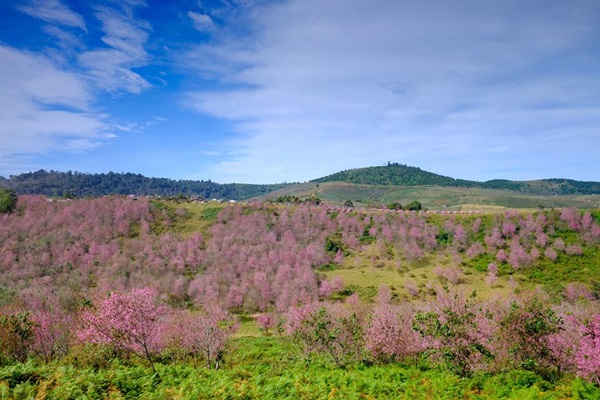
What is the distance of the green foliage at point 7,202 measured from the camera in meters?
131

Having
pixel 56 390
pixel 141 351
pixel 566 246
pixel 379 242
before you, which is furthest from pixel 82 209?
pixel 566 246

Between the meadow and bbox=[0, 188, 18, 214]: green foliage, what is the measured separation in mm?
3216

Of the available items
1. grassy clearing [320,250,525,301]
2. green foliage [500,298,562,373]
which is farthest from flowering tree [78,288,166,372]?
grassy clearing [320,250,525,301]

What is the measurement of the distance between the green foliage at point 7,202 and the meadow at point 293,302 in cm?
322

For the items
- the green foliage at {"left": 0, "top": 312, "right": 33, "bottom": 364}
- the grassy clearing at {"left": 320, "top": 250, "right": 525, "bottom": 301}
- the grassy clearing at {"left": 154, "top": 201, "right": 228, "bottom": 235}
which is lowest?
the grassy clearing at {"left": 320, "top": 250, "right": 525, "bottom": 301}

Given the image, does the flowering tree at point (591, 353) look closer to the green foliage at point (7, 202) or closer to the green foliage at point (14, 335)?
the green foliage at point (14, 335)

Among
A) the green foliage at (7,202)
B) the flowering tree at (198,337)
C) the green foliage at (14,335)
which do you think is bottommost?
the flowering tree at (198,337)

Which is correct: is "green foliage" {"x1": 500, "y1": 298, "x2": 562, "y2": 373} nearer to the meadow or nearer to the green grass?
the meadow

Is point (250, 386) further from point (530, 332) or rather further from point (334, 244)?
point (334, 244)

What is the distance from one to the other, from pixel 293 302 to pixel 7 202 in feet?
405

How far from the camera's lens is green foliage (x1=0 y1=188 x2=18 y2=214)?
13107cm

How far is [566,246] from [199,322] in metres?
103

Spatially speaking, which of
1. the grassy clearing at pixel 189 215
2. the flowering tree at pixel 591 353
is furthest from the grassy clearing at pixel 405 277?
the flowering tree at pixel 591 353

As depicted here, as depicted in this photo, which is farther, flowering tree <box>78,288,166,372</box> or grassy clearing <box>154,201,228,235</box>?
grassy clearing <box>154,201,228,235</box>
